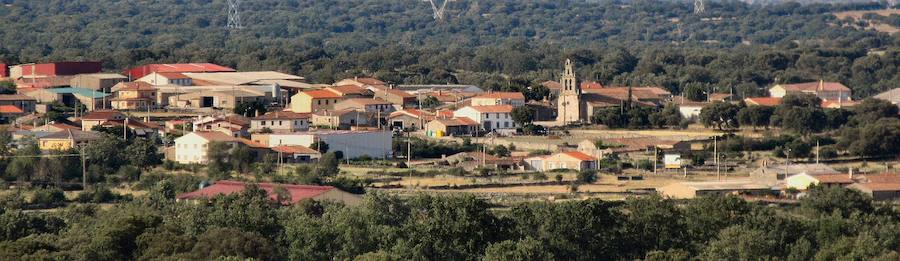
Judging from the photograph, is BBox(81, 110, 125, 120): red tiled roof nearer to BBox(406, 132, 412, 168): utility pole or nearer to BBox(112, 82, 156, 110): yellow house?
BBox(112, 82, 156, 110): yellow house

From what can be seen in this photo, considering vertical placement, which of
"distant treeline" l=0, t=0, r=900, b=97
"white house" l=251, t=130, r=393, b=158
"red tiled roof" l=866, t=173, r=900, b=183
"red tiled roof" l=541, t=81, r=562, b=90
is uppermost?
"distant treeline" l=0, t=0, r=900, b=97

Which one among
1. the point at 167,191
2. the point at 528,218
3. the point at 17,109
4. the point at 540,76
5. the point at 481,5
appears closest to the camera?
the point at 528,218

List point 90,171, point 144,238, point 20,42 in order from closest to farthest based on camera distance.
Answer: point 144,238, point 90,171, point 20,42

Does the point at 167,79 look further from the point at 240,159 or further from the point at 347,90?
the point at 240,159

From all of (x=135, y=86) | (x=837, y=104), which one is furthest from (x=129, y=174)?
(x=837, y=104)

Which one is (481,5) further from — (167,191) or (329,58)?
(167,191)

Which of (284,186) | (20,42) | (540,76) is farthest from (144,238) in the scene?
(20,42)

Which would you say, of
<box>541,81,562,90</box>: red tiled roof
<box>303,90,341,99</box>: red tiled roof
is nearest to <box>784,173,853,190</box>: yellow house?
<box>303,90,341,99</box>: red tiled roof
